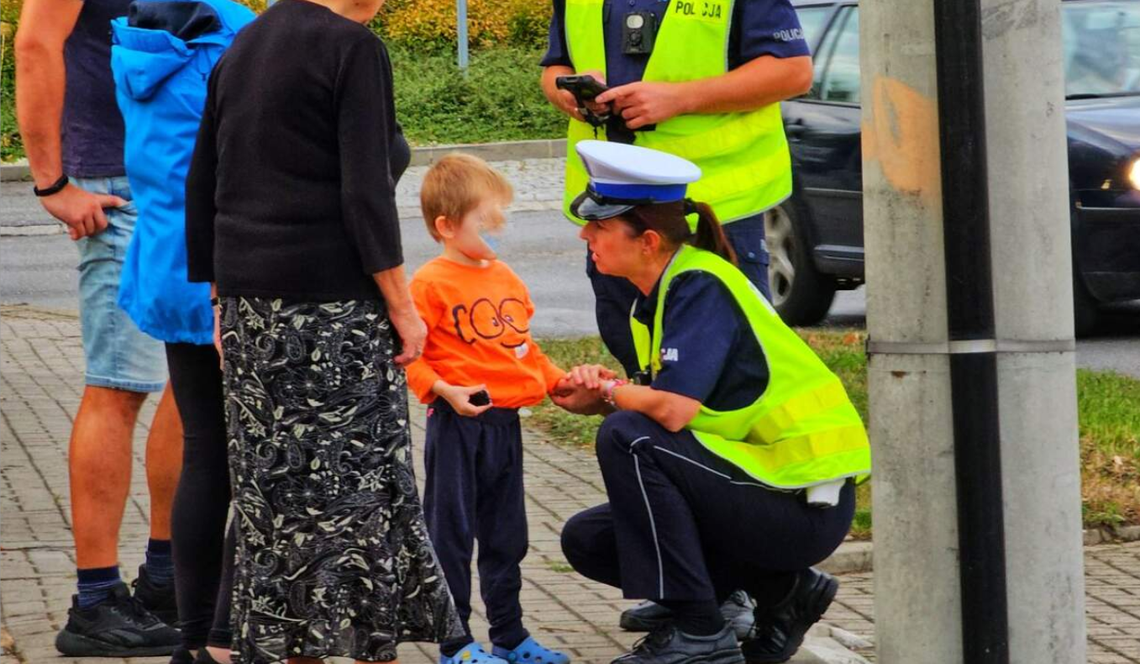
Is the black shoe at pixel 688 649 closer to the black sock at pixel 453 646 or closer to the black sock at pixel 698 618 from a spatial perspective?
the black sock at pixel 698 618

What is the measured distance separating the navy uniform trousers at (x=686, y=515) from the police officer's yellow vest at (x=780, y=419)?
0.05m

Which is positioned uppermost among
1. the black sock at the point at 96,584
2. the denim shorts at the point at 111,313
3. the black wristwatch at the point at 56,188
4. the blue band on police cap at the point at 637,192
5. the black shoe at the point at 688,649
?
the black wristwatch at the point at 56,188

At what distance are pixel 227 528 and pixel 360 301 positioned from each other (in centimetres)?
88

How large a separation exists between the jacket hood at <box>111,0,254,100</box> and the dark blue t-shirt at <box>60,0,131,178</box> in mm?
380

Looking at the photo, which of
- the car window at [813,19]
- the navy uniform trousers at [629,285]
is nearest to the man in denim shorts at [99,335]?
the navy uniform trousers at [629,285]

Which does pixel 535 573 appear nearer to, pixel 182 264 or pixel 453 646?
pixel 453 646

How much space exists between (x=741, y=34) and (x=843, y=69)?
5.84m

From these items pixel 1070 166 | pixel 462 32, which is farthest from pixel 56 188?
pixel 462 32

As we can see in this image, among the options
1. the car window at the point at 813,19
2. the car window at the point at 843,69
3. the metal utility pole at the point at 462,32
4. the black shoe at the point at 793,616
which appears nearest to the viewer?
the black shoe at the point at 793,616

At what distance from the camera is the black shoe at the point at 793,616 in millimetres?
4973

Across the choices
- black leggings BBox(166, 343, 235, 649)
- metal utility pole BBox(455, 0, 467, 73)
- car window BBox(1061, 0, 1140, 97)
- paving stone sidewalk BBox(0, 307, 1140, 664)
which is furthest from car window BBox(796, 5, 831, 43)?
metal utility pole BBox(455, 0, 467, 73)

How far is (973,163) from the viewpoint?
3.45 meters

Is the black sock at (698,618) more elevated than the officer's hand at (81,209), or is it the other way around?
the officer's hand at (81,209)

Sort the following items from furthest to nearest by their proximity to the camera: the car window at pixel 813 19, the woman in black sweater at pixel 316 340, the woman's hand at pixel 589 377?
the car window at pixel 813 19
the woman's hand at pixel 589 377
the woman in black sweater at pixel 316 340
